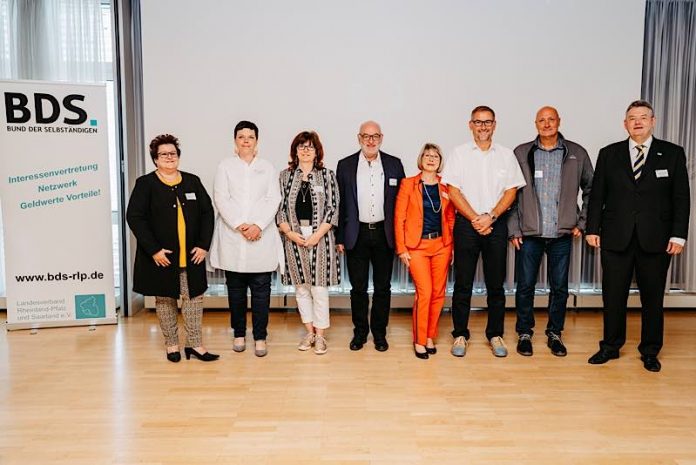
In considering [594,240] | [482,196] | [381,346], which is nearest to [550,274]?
[594,240]

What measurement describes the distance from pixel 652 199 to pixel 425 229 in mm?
1364

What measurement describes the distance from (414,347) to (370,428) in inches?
48.7

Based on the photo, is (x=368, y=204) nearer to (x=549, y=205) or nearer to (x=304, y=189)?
(x=304, y=189)

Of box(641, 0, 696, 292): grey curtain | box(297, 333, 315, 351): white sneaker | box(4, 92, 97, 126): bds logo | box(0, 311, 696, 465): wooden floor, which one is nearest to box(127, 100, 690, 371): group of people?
box(297, 333, 315, 351): white sneaker

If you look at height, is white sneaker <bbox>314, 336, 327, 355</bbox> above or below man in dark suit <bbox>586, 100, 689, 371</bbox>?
below

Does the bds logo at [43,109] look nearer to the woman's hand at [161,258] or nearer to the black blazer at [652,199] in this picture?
the woman's hand at [161,258]

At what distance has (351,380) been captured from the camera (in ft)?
10.6

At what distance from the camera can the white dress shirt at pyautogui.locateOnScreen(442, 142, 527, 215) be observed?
3543mm

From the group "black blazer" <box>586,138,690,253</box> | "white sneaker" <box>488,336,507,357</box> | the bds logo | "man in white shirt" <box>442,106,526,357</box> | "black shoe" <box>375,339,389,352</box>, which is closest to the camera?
"black blazer" <box>586,138,690,253</box>

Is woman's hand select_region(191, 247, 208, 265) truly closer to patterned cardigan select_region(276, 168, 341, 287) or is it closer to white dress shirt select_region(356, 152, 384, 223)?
patterned cardigan select_region(276, 168, 341, 287)

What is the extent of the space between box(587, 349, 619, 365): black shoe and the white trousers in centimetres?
173

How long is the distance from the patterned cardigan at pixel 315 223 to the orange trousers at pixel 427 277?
0.54 m

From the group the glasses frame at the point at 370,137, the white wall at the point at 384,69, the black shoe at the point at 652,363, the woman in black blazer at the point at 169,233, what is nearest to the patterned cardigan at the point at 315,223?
the glasses frame at the point at 370,137


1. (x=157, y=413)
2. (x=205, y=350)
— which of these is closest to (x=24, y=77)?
(x=205, y=350)
